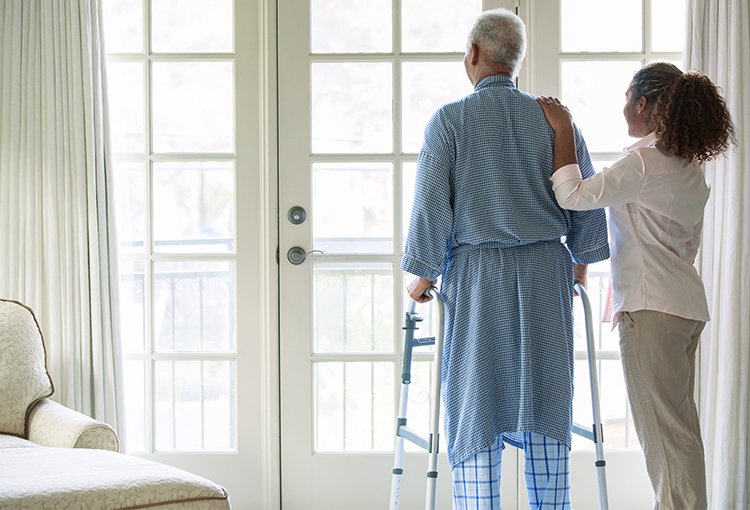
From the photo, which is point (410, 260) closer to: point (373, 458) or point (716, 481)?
point (373, 458)

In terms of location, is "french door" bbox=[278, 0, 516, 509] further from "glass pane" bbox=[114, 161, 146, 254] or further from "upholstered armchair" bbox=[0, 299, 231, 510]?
"upholstered armchair" bbox=[0, 299, 231, 510]

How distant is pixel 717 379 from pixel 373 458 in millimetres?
1273

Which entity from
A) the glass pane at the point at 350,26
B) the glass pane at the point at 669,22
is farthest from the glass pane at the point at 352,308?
the glass pane at the point at 669,22

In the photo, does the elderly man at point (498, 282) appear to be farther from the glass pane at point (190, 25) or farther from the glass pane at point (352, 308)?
the glass pane at point (190, 25)

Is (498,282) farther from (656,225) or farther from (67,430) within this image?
(67,430)

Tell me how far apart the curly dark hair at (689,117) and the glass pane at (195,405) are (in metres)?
1.66

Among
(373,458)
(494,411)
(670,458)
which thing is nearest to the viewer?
(494,411)

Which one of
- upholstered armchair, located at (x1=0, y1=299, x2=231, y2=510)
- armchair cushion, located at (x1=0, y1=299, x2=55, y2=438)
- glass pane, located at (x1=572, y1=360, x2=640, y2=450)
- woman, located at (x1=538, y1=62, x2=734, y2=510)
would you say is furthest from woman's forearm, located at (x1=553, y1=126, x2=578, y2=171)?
armchair cushion, located at (x1=0, y1=299, x2=55, y2=438)

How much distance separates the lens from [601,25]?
6.88 ft

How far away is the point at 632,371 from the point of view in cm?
146

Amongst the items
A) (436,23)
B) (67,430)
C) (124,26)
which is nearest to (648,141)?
(436,23)

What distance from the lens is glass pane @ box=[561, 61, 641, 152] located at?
6.89 ft

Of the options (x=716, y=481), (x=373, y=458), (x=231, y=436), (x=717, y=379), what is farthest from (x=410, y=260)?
(x=716, y=481)

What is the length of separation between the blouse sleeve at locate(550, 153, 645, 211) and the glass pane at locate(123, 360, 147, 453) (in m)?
1.66
